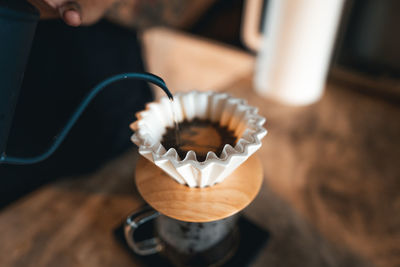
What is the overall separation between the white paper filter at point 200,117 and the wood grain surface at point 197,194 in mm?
16

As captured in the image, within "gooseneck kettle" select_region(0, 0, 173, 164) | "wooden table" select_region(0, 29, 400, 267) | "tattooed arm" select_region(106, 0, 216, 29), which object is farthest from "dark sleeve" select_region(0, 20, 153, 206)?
"gooseneck kettle" select_region(0, 0, 173, 164)

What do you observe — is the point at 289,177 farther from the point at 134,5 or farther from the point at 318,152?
the point at 134,5

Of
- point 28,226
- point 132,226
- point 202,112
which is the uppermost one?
point 202,112

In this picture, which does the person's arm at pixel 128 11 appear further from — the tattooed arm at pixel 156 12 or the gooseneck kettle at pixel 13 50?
the gooseneck kettle at pixel 13 50

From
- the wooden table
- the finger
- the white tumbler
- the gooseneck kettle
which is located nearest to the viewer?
the gooseneck kettle

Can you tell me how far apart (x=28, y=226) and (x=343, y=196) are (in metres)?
0.76

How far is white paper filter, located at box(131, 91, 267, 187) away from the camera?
361mm

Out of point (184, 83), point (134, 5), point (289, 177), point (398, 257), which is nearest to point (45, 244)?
point (289, 177)

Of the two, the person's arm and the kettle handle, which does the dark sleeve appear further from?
the kettle handle

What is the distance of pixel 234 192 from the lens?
42cm

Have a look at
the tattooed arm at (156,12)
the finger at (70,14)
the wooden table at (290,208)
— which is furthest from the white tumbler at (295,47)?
the finger at (70,14)

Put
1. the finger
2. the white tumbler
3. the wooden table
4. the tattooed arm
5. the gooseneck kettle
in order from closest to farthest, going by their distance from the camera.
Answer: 1. the gooseneck kettle
2. the finger
3. the wooden table
4. the white tumbler
5. the tattooed arm

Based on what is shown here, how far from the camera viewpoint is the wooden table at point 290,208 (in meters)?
0.57

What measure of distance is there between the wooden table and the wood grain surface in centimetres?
22
